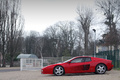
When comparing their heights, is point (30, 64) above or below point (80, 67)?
Result: below

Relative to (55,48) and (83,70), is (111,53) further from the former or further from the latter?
(55,48)

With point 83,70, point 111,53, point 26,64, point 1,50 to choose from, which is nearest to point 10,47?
point 1,50

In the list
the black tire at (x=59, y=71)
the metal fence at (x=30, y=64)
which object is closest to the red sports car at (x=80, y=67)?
the black tire at (x=59, y=71)

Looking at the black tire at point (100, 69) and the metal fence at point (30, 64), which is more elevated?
the black tire at point (100, 69)

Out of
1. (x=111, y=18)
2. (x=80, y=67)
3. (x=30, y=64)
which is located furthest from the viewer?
(x=111, y=18)

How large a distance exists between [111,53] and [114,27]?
15.2 metres

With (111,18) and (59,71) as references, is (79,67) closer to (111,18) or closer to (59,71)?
(59,71)

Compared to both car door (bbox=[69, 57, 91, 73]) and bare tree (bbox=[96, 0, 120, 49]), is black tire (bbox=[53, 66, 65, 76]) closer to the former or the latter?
car door (bbox=[69, 57, 91, 73])

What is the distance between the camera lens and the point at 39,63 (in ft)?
A: 66.8

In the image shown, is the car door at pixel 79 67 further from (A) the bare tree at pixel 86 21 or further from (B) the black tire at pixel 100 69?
(A) the bare tree at pixel 86 21

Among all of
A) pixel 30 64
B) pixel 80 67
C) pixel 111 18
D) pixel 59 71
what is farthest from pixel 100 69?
pixel 111 18

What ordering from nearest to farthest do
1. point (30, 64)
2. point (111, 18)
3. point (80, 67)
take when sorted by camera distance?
point (80, 67) → point (30, 64) → point (111, 18)

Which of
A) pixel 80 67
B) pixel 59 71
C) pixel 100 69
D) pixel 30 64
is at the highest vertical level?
pixel 80 67

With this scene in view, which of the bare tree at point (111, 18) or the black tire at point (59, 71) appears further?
the bare tree at point (111, 18)
